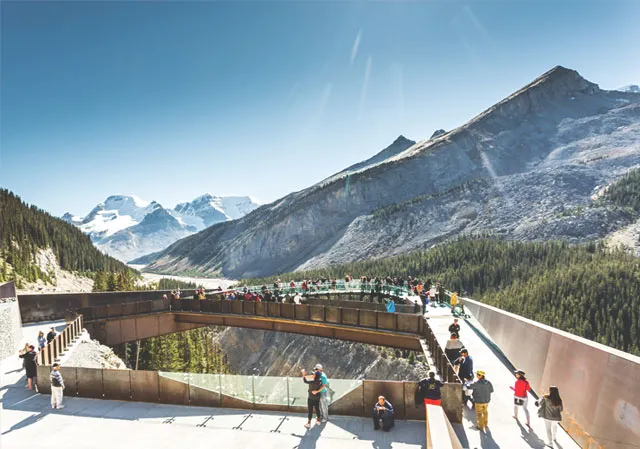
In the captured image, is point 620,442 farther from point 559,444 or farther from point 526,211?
point 526,211

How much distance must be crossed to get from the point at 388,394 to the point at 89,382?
11526 millimetres

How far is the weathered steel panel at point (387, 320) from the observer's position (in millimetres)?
21250

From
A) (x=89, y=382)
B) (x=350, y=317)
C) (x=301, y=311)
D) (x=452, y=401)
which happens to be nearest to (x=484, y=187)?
(x=301, y=311)

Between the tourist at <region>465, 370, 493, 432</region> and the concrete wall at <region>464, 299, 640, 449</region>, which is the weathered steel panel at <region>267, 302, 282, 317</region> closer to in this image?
the concrete wall at <region>464, 299, 640, 449</region>

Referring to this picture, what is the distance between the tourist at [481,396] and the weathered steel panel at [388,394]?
2050mm

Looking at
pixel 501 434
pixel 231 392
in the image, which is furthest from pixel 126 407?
pixel 501 434

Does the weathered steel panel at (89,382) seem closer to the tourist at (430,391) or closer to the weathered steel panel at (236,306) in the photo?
the tourist at (430,391)

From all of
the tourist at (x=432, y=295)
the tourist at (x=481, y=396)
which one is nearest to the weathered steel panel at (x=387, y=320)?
the tourist at (x=432, y=295)

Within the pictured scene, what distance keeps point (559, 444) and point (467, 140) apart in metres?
183

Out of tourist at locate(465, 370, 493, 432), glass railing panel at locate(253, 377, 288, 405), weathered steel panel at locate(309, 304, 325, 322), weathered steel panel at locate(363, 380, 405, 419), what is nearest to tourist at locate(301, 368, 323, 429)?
glass railing panel at locate(253, 377, 288, 405)

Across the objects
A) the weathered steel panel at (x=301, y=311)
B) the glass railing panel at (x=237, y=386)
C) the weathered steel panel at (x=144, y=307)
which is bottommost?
the glass railing panel at (x=237, y=386)

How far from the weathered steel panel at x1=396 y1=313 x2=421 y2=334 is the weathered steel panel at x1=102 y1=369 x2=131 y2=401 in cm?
1331

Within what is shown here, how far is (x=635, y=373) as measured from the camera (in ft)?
27.9

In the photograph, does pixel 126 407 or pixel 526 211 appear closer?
pixel 126 407
